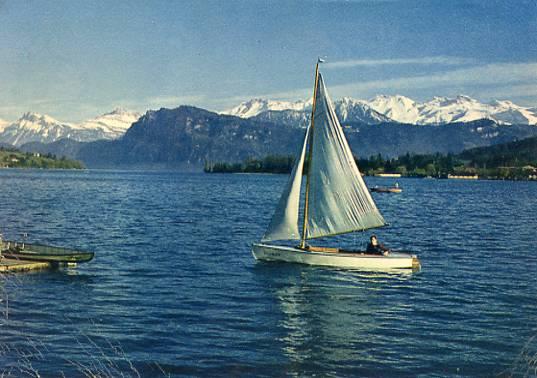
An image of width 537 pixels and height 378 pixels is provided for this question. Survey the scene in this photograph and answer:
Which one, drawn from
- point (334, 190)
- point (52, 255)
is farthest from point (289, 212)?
point (52, 255)

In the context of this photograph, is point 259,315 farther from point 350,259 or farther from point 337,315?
point 350,259

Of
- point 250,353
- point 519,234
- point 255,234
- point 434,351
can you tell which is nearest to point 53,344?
point 250,353

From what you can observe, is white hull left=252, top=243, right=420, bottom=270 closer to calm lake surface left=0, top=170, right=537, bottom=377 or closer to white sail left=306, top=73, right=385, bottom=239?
calm lake surface left=0, top=170, right=537, bottom=377

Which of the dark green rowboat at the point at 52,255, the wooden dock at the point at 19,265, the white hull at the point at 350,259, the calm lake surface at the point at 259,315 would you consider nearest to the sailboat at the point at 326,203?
the white hull at the point at 350,259

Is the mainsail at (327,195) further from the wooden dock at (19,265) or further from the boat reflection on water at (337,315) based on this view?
the wooden dock at (19,265)

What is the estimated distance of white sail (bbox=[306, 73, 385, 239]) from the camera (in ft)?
153

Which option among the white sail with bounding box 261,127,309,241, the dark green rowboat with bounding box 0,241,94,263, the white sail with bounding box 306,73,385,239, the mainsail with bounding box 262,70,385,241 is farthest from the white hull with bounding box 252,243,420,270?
the dark green rowboat with bounding box 0,241,94,263

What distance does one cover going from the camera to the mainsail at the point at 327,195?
4653cm

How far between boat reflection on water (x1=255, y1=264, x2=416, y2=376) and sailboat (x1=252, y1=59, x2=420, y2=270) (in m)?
0.99

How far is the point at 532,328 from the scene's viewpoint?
30.8 meters

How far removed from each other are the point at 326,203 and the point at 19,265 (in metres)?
22.0

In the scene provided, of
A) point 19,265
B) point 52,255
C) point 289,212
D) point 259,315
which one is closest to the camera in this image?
point 259,315

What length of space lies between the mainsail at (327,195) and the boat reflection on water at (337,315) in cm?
317

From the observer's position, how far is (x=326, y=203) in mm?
47281
